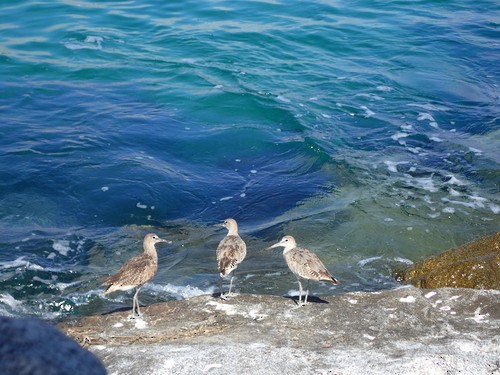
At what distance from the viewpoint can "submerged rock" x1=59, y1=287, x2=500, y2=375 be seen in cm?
764

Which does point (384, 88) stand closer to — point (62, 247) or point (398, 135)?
point (398, 135)

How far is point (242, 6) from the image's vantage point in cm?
2964

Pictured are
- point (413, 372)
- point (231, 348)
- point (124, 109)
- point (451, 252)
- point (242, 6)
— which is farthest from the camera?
point (242, 6)

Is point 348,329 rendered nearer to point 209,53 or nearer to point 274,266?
point 274,266

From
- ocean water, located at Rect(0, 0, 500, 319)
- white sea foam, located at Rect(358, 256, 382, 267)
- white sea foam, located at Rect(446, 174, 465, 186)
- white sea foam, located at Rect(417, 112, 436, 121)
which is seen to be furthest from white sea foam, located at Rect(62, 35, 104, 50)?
white sea foam, located at Rect(358, 256, 382, 267)

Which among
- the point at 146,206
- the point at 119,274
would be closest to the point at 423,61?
the point at 146,206

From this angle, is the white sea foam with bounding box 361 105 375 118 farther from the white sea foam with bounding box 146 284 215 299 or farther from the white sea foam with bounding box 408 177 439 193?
the white sea foam with bounding box 146 284 215 299

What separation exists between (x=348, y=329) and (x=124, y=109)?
41.5 feet

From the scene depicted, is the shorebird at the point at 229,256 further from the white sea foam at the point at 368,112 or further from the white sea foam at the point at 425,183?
the white sea foam at the point at 368,112

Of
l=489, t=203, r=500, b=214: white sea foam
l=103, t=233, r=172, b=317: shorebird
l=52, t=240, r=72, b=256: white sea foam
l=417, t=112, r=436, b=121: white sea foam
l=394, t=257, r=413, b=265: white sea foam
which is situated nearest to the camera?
l=103, t=233, r=172, b=317: shorebird

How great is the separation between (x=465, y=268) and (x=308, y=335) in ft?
9.62

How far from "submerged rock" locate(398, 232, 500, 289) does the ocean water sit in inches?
38.9

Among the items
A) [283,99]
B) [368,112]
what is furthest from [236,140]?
[368,112]

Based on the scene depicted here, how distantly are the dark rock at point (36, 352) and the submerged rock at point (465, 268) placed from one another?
6473mm
